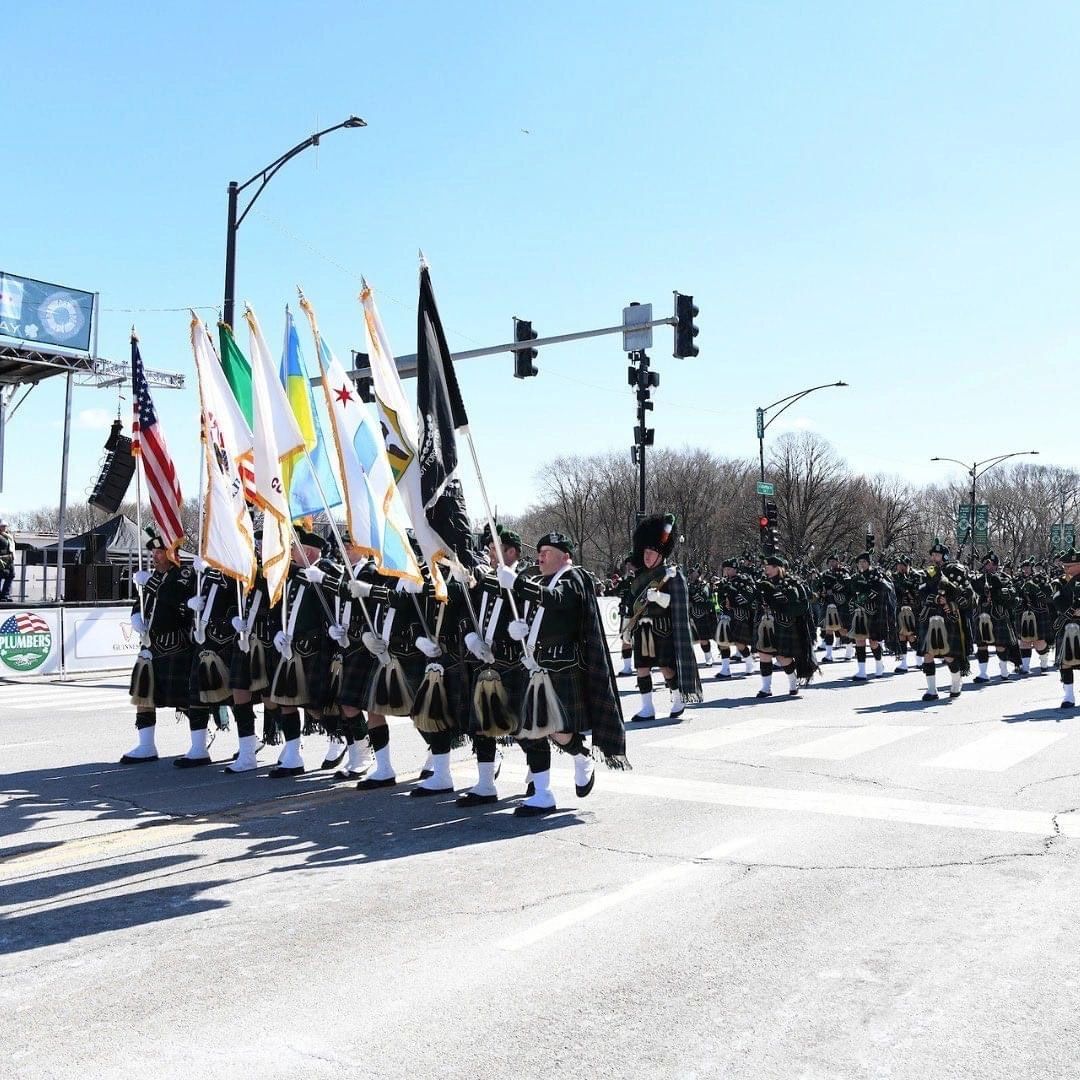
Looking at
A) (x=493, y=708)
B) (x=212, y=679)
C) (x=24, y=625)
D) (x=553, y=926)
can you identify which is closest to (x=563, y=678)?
(x=493, y=708)

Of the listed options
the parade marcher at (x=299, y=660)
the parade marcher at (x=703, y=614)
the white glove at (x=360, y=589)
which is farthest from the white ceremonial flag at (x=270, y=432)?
the parade marcher at (x=703, y=614)

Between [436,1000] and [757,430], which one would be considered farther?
[757,430]

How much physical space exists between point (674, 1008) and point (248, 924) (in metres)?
2.04

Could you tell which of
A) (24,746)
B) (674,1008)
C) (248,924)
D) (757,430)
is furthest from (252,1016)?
(757,430)

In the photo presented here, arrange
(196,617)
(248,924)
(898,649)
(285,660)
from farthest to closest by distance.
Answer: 1. (898,649)
2. (196,617)
3. (285,660)
4. (248,924)

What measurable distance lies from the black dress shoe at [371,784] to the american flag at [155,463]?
287 cm

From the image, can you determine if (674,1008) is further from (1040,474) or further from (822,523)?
(1040,474)

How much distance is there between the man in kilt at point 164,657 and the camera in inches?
378

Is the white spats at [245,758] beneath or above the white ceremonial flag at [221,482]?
beneath

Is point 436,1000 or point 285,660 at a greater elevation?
point 285,660

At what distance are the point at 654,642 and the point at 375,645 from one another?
19.0 ft

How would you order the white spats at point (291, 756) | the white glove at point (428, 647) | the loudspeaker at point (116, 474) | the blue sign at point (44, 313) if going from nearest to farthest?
1. the white glove at point (428, 647)
2. the white spats at point (291, 756)
3. the loudspeaker at point (116, 474)
4. the blue sign at point (44, 313)

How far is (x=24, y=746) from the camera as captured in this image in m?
10.9

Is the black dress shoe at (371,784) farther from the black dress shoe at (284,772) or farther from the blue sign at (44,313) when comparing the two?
the blue sign at (44,313)
